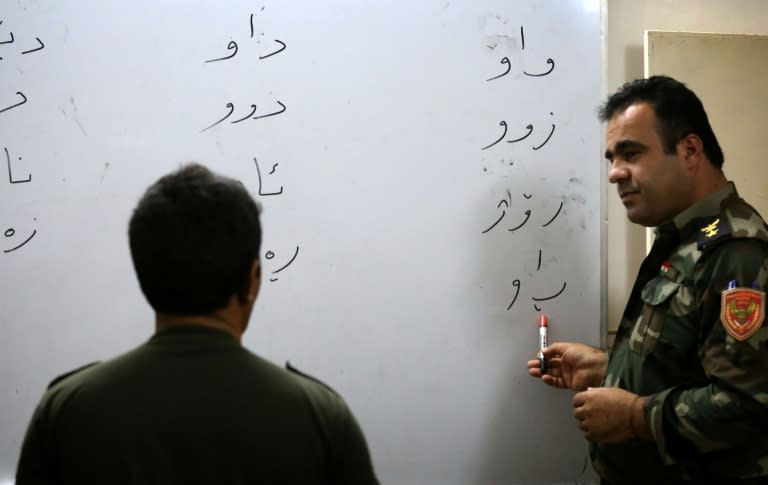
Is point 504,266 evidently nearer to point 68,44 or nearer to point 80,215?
point 80,215

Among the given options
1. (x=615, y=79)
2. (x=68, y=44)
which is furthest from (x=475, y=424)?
(x=68, y=44)

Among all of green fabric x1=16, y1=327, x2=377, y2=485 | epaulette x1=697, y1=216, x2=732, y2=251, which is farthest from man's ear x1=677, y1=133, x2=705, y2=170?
green fabric x1=16, y1=327, x2=377, y2=485

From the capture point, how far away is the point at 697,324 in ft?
3.49

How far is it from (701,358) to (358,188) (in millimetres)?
746

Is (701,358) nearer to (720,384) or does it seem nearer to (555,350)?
(720,384)

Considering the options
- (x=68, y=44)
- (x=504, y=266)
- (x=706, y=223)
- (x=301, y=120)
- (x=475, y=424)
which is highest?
(x=68, y=44)

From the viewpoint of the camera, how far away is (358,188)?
140cm

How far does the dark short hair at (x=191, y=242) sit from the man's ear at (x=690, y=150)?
0.85m

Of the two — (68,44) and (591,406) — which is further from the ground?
(68,44)

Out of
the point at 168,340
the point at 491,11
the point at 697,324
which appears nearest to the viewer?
the point at 168,340

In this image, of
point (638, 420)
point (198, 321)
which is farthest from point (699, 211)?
point (198, 321)

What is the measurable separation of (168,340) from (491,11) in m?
1.09

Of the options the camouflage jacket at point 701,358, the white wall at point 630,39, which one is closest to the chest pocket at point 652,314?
the camouflage jacket at point 701,358

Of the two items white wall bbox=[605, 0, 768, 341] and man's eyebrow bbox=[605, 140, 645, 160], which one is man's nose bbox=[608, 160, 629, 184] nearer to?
man's eyebrow bbox=[605, 140, 645, 160]
